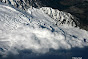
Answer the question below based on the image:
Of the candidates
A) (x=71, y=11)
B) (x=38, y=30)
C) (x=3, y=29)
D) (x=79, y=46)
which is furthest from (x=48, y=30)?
(x=71, y=11)

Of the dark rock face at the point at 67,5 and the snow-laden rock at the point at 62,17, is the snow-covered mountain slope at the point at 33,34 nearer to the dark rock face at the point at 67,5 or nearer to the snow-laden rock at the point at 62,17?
the snow-laden rock at the point at 62,17

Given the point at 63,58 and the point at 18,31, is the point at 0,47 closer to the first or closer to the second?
the point at 18,31

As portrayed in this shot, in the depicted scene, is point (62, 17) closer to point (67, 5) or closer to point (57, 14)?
point (57, 14)

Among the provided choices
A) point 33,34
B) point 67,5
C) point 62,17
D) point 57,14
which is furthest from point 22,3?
point 67,5

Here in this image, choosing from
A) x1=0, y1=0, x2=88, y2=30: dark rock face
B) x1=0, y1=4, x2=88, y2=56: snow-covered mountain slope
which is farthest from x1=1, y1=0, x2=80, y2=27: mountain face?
x1=0, y1=4, x2=88, y2=56: snow-covered mountain slope

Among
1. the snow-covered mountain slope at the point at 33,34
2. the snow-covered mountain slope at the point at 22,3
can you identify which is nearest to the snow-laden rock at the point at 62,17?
the snow-covered mountain slope at the point at 33,34

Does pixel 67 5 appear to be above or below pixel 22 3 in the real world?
above
